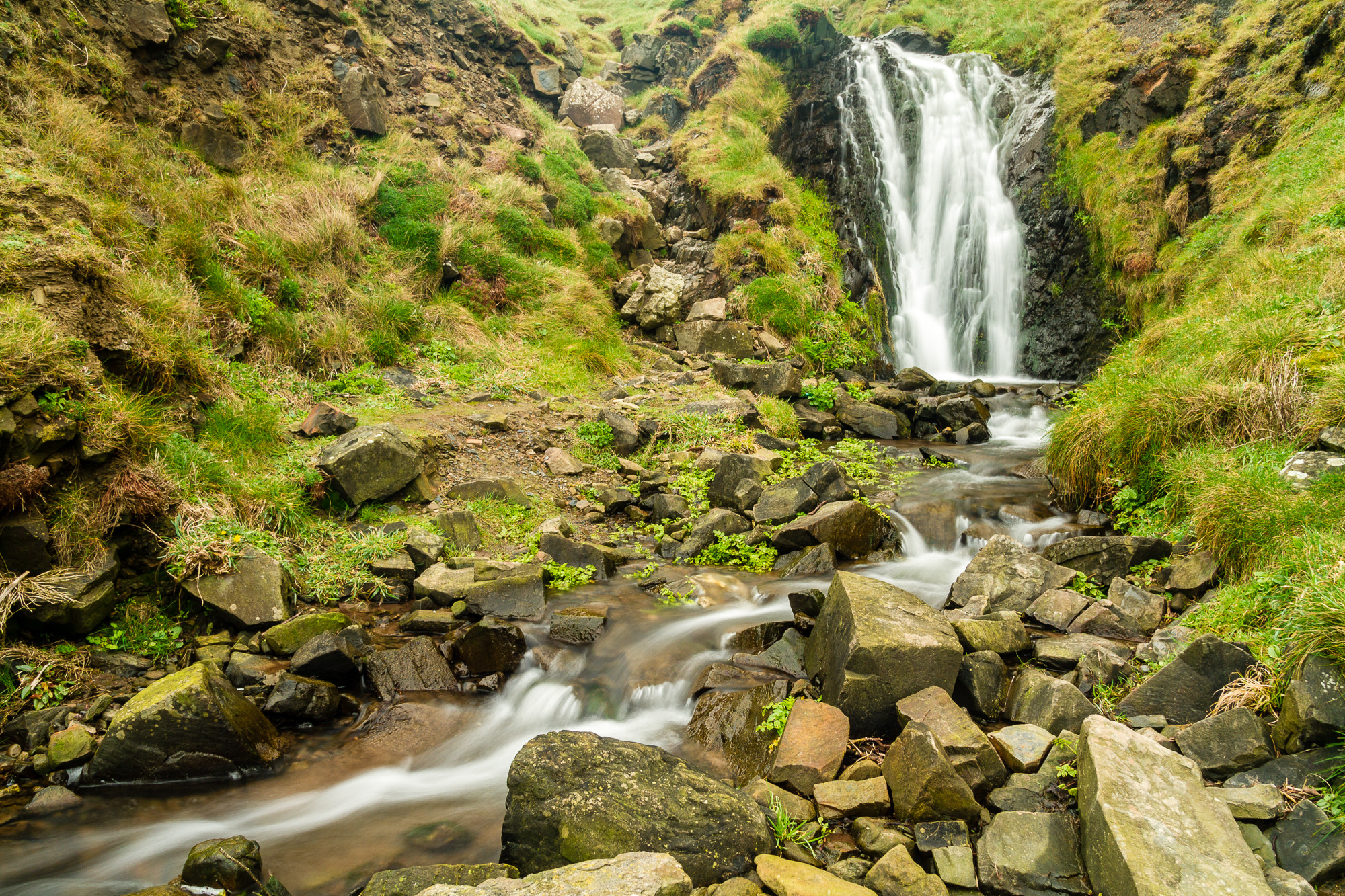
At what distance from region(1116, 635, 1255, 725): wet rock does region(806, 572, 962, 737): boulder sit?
0.86m

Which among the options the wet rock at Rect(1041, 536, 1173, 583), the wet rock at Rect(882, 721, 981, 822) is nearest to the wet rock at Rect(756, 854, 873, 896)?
the wet rock at Rect(882, 721, 981, 822)

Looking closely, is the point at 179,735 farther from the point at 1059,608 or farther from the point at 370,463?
the point at 1059,608

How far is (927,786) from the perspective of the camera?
111 inches

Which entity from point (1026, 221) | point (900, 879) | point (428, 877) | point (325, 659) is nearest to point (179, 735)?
point (325, 659)

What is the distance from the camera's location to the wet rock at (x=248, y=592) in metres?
4.39

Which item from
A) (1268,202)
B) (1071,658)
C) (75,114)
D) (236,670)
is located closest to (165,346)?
(236,670)

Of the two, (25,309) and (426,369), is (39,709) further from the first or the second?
(426,369)

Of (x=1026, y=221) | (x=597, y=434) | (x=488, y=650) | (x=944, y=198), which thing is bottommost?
(x=488, y=650)

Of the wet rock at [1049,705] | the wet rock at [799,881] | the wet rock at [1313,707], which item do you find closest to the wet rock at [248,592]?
the wet rock at [799,881]

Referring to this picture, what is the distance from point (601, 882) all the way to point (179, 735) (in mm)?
2595

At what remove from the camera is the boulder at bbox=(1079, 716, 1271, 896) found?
2.13m

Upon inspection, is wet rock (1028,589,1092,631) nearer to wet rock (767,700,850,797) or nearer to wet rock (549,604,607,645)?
wet rock (767,700,850,797)

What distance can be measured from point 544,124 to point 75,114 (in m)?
10.7

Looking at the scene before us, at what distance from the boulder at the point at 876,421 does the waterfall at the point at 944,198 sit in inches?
133
